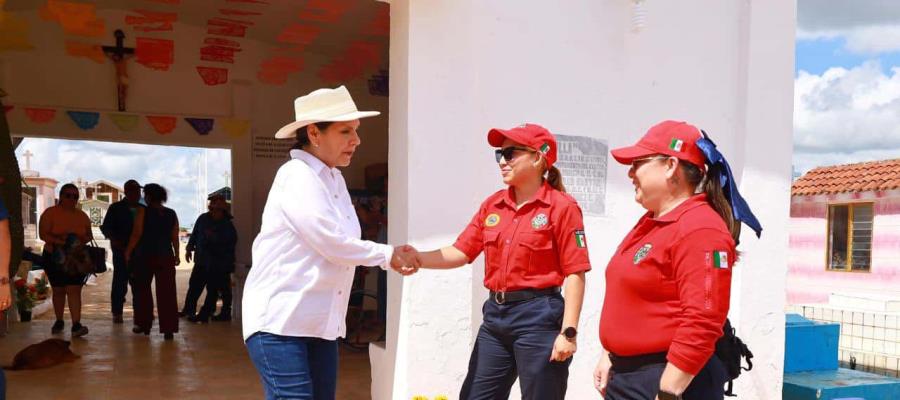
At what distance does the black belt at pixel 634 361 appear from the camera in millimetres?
2102

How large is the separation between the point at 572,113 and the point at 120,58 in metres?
6.64

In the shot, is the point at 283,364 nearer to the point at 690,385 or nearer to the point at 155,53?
the point at 690,385

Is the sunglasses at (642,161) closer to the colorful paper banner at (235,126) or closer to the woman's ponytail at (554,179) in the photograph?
the woman's ponytail at (554,179)

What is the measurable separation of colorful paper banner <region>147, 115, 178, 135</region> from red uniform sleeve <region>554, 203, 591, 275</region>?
7.86 meters

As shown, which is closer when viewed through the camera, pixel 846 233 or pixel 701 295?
Answer: pixel 701 295

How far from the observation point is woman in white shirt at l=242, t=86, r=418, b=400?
235 cm

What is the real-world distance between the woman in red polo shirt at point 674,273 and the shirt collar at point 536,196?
0.63 m

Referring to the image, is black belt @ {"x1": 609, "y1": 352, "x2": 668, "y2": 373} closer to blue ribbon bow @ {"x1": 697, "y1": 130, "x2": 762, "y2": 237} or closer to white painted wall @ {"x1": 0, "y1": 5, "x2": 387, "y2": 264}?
blue ribbon bow @ {"x1": 697, "y1": 130, "x2": 762, "y2": 237}

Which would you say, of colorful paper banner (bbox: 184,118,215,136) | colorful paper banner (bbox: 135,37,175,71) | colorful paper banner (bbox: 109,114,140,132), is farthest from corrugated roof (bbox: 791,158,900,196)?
colorful paper banner (bbox: 109,114,140,132)

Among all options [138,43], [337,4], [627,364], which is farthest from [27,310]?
[627,364]

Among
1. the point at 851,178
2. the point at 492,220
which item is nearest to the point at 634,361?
the point at 492,220

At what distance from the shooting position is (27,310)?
7965 millimetres

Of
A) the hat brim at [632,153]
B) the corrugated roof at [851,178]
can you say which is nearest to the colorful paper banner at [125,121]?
the hat brim at [632,153]

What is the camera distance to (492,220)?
2998 millimetres
